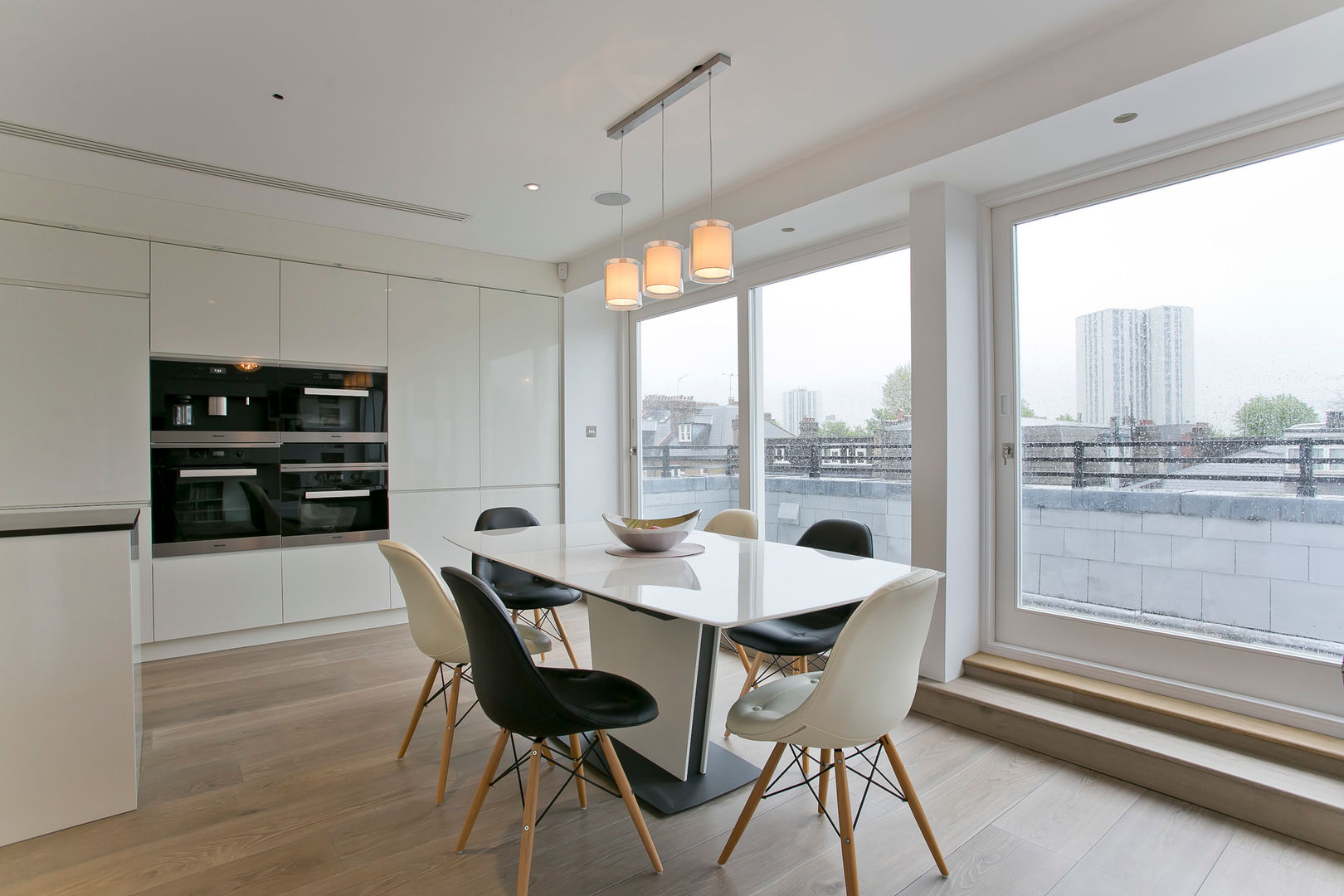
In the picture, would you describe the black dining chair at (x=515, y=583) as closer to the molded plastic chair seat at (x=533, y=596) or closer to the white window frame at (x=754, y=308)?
the molded plastic chair seat at (x=533, y=596)

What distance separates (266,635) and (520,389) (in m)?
2.31

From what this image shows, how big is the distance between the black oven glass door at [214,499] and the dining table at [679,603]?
7.16 ft

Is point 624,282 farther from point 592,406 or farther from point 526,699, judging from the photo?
point 592,406

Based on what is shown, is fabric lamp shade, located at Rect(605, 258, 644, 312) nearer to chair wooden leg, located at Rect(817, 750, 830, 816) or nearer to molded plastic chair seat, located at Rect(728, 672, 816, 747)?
molded plastic chair seat, located at Rect(728, 672, 816, 747)

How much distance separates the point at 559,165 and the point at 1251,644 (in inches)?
140

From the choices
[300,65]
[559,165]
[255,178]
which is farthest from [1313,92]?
[255,178]

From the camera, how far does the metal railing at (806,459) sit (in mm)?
3697

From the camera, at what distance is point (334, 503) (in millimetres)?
4457

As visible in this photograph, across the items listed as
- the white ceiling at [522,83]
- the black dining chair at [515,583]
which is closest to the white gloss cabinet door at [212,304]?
the white ceiling at [522,83]

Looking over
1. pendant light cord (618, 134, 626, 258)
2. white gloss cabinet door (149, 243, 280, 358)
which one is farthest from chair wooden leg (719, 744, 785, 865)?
white gloss cabinet door (149, 243, 280, 358)

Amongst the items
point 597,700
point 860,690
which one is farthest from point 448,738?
point 860,690

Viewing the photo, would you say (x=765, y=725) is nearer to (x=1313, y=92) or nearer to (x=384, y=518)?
(x=1313, y=92)

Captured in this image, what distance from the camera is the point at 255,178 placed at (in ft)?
11.7

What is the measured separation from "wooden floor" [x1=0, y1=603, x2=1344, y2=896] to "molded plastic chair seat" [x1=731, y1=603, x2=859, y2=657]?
1.60 ft
